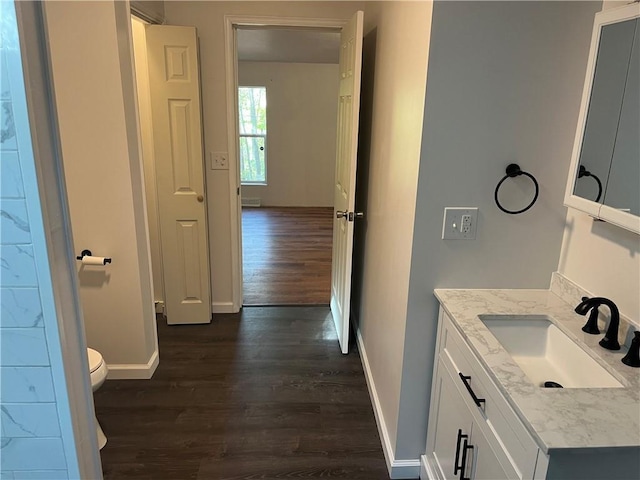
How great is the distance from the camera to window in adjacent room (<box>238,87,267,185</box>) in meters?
6.99

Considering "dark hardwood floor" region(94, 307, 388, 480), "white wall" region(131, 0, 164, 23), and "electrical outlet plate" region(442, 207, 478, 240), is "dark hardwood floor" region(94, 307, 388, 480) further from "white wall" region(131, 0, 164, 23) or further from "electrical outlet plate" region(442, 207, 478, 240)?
"white wall" region(131, 0, 164, 23)

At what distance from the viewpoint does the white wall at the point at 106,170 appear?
2.15 meters

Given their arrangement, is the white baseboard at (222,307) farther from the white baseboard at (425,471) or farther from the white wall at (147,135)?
the white baseboard at (425,471)

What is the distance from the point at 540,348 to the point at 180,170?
2378 mm

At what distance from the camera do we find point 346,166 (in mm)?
2885

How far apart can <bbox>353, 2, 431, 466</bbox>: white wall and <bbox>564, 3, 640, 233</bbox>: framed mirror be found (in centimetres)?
53

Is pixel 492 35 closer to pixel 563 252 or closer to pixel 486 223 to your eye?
pixel 486 223

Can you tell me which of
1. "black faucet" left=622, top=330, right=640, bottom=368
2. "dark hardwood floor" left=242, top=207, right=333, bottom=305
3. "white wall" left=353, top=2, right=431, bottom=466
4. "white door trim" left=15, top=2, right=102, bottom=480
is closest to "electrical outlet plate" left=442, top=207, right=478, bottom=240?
"white wall" left=353, top=2, right=431, bottom=466

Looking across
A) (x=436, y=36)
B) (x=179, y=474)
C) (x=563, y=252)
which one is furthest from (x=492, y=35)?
(x=179, y=474)

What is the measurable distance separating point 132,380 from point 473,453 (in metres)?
1.98

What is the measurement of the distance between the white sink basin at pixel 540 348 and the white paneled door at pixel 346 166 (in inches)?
49.7

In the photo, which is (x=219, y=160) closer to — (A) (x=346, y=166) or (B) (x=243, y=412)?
(A) (x=346, y=166)

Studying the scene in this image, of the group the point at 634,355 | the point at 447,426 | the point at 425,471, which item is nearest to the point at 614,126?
the point at 634,355

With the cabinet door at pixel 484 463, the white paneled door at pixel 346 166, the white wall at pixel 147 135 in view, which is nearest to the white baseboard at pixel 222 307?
the white wall at pixel 147 135
